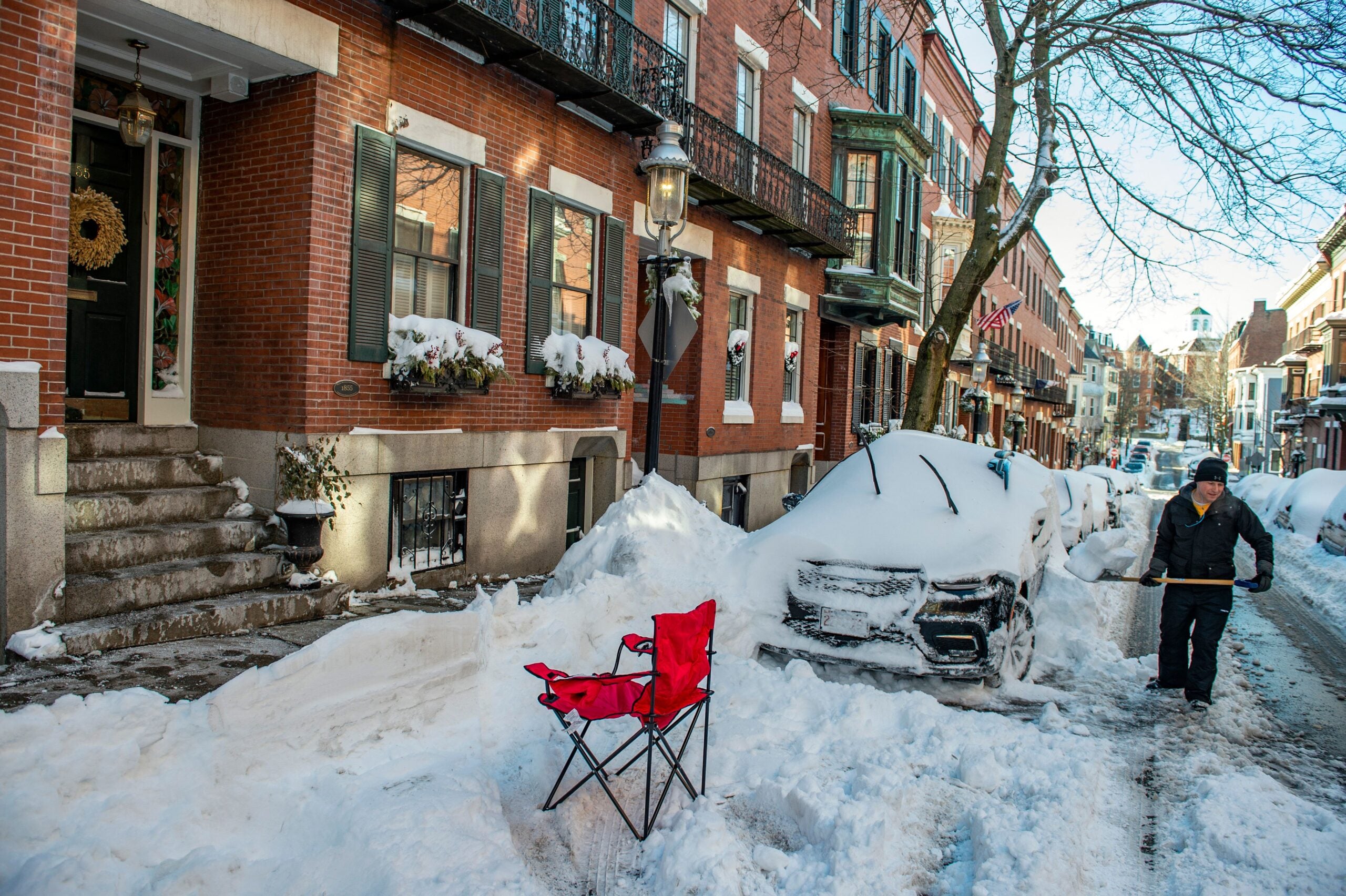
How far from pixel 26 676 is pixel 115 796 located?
6.71 ft

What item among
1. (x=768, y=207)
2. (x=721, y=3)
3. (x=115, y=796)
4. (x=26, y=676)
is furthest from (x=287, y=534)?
(x=721, y=3)

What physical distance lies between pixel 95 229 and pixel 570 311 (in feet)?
16.4

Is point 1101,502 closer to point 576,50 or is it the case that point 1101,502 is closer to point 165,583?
point 576,50

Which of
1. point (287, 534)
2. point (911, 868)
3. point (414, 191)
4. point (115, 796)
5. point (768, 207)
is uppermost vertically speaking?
point (768, 207)

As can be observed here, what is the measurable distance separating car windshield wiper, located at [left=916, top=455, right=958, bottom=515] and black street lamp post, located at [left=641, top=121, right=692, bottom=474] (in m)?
2.41

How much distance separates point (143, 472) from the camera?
23.0 feet

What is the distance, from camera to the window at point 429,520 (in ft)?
28.3

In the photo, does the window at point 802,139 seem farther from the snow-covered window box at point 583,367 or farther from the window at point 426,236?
the window at point 426,236

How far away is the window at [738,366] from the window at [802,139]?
3.42m

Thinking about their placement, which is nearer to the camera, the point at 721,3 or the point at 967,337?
the point at 721,3

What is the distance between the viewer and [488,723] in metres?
4.88

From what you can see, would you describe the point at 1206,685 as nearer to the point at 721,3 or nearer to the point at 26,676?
the point at 26,676

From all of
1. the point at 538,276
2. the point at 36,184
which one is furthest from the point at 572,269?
the point at 36,184

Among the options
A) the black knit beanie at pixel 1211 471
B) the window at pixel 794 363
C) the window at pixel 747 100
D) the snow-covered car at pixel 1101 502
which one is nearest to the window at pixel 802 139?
the window at pixel 747 100
